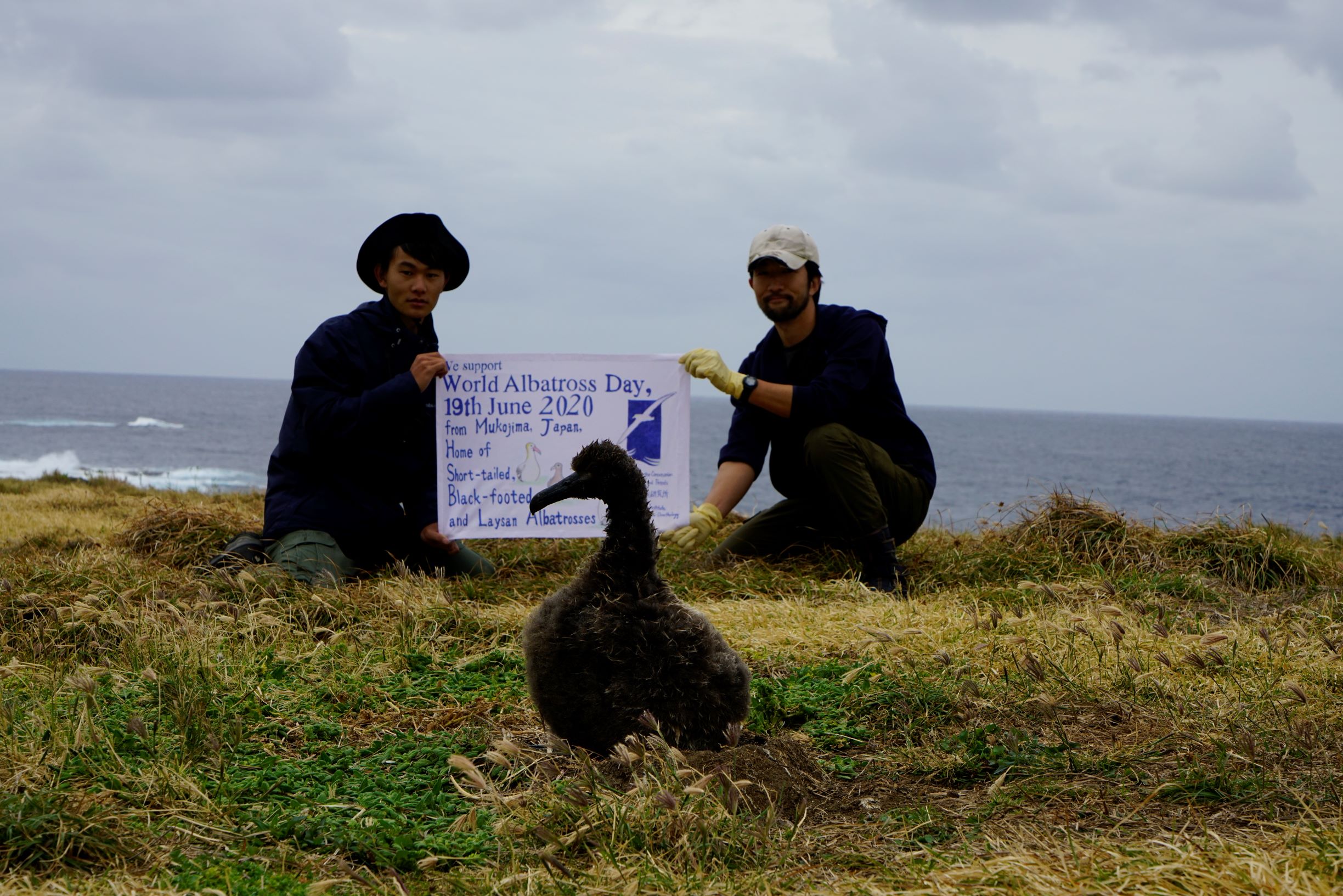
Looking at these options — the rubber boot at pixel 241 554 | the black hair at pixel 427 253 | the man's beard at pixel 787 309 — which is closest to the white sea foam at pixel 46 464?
the rubber boot at pixel 241 554

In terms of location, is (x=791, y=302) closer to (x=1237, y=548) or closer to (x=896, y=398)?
(x=896, y=398)

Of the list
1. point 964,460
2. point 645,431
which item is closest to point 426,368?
point 645,431

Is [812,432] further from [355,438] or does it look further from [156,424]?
[156,424]

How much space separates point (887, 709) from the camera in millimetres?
4473

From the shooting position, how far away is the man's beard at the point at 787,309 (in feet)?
24.6

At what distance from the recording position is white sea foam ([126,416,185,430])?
79188 mm

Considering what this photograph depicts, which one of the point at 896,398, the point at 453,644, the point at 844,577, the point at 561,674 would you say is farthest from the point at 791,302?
the point at 561,674

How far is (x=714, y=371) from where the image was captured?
24.5 ft

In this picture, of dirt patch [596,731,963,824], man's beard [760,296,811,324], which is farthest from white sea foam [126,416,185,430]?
dirt patch [596,731,963,824]

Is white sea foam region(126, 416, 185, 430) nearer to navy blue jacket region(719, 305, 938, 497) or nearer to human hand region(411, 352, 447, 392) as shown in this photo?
human hand region(411, 352, 447, 392)

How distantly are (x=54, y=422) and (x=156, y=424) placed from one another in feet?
22.6

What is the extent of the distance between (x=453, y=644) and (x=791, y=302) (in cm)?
338

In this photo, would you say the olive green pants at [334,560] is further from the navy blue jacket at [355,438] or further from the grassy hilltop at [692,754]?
the grassy hilltop at [692,754]

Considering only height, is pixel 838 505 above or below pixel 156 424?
below
